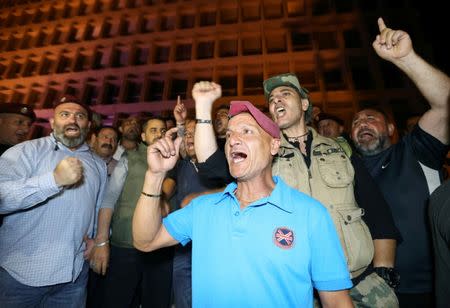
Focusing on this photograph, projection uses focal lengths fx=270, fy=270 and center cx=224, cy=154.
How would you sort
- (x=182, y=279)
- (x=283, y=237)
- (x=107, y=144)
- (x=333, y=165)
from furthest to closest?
(x=107, y=144) < (x=182, y=279) < (x=333, y=165) < (x=283, y=237)

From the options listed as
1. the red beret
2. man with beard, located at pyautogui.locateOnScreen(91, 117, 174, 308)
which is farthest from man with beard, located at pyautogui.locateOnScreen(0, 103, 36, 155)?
the red beret

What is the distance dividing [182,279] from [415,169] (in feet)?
8.24

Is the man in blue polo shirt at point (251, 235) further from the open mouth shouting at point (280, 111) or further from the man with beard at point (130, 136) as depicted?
the man with beard at point (130, 136)

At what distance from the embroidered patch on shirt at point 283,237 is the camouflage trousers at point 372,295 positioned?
0.79 meters

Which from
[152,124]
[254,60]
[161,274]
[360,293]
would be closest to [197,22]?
[254,60]

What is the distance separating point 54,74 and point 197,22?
10646mm

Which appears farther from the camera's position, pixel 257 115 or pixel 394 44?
pixel 394 44

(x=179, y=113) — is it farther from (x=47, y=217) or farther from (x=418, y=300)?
(x=418, y=300)

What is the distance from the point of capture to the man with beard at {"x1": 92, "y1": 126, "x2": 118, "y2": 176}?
4.78 meters

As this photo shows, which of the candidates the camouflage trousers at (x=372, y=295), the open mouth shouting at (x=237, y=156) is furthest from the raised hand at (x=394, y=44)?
the camouflage trousers at (x=372, y=295)

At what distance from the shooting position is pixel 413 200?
2.43 meters

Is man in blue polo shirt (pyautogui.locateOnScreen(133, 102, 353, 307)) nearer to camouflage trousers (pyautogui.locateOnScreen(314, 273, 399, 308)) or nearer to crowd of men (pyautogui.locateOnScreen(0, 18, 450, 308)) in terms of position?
crowd of men (pyautogui.locateOnScreen(0, 18, 450, 308))

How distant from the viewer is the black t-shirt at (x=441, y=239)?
1.04m

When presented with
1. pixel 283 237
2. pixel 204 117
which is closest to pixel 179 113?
pixel 204 117
